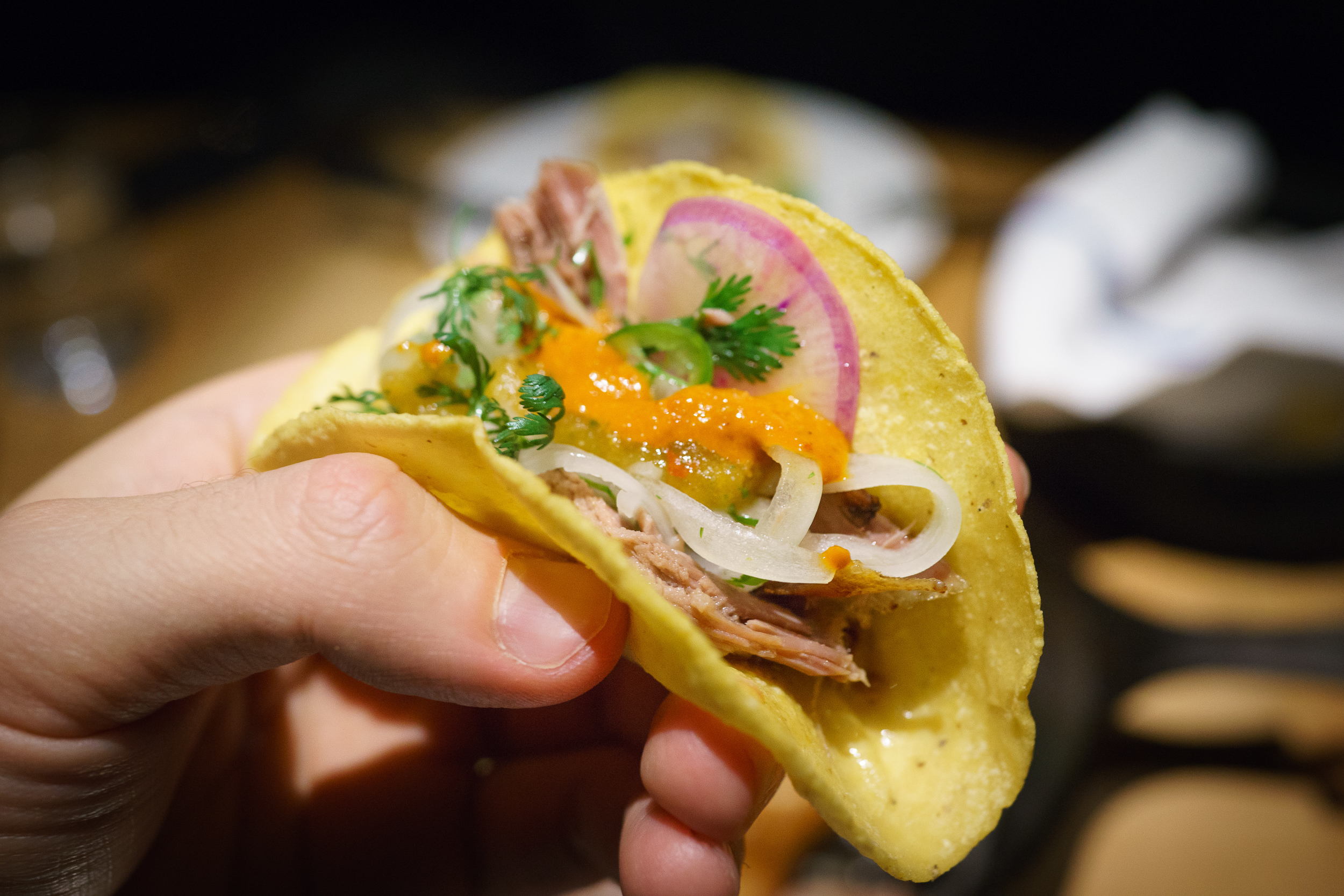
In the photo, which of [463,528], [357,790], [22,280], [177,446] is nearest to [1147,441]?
[463,528]

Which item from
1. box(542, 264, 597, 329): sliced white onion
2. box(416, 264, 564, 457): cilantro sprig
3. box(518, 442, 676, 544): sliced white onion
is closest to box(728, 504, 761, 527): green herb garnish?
box(518, 442, 676, 544): sliced white onion

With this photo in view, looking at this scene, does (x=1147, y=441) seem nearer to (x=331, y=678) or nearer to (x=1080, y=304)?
(x=1080, y=304)

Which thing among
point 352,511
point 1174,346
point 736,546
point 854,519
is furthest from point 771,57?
point 352,511

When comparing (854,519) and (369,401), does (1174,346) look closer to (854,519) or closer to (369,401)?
(854,519)

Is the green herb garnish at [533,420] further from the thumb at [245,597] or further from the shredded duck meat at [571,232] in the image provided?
the shredded duck meat at [571,232]

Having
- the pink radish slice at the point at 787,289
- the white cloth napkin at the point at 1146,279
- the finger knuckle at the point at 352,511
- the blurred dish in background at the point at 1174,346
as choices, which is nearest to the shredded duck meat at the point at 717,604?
the finger knuckle at the point at 352,511

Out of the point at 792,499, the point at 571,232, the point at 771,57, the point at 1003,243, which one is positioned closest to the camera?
the point at 792,499

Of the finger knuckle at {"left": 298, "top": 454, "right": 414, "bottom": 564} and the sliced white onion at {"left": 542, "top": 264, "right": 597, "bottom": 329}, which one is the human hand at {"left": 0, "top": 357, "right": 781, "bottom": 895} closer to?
the finger knuckle at {"left": 298, "top": 454, "right": 414, "bottom": 564}
